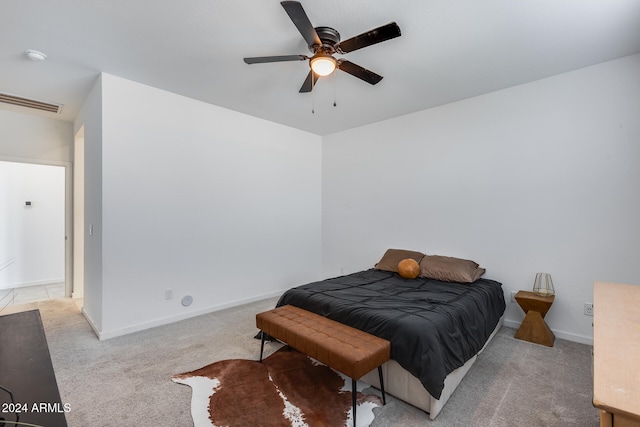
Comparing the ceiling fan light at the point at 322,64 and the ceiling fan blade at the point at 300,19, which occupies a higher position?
the ceiling fan blade at the point at 300,19

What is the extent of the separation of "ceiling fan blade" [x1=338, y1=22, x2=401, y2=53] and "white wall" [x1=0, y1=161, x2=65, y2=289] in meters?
5.68

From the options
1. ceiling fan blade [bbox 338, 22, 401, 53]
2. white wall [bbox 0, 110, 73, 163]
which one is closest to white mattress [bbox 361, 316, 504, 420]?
ceiling fan blade [bbox 338, 22, 401, 53]

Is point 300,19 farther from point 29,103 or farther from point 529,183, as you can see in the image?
point 29,103

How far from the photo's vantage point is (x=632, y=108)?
8.88 feet

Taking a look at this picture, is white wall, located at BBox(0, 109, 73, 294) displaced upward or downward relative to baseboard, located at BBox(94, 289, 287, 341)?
upward

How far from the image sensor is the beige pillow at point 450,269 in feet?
10.6

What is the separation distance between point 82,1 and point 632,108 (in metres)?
4.55

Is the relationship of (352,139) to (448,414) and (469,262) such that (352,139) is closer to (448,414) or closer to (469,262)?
(469,262)

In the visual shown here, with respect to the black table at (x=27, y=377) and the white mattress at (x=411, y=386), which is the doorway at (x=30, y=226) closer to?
the black table at (x=27, y=377)

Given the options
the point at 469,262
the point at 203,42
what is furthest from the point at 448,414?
the point at 203,42

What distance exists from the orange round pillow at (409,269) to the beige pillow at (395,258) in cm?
29

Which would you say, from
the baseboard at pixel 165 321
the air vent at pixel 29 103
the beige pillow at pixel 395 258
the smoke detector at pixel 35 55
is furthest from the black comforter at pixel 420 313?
the air vent at pixel 29 103

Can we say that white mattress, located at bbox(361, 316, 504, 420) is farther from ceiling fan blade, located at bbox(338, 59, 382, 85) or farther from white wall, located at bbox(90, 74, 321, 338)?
white wall, located at bbox(90, 74, 321, 338)

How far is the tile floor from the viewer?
4.34m
